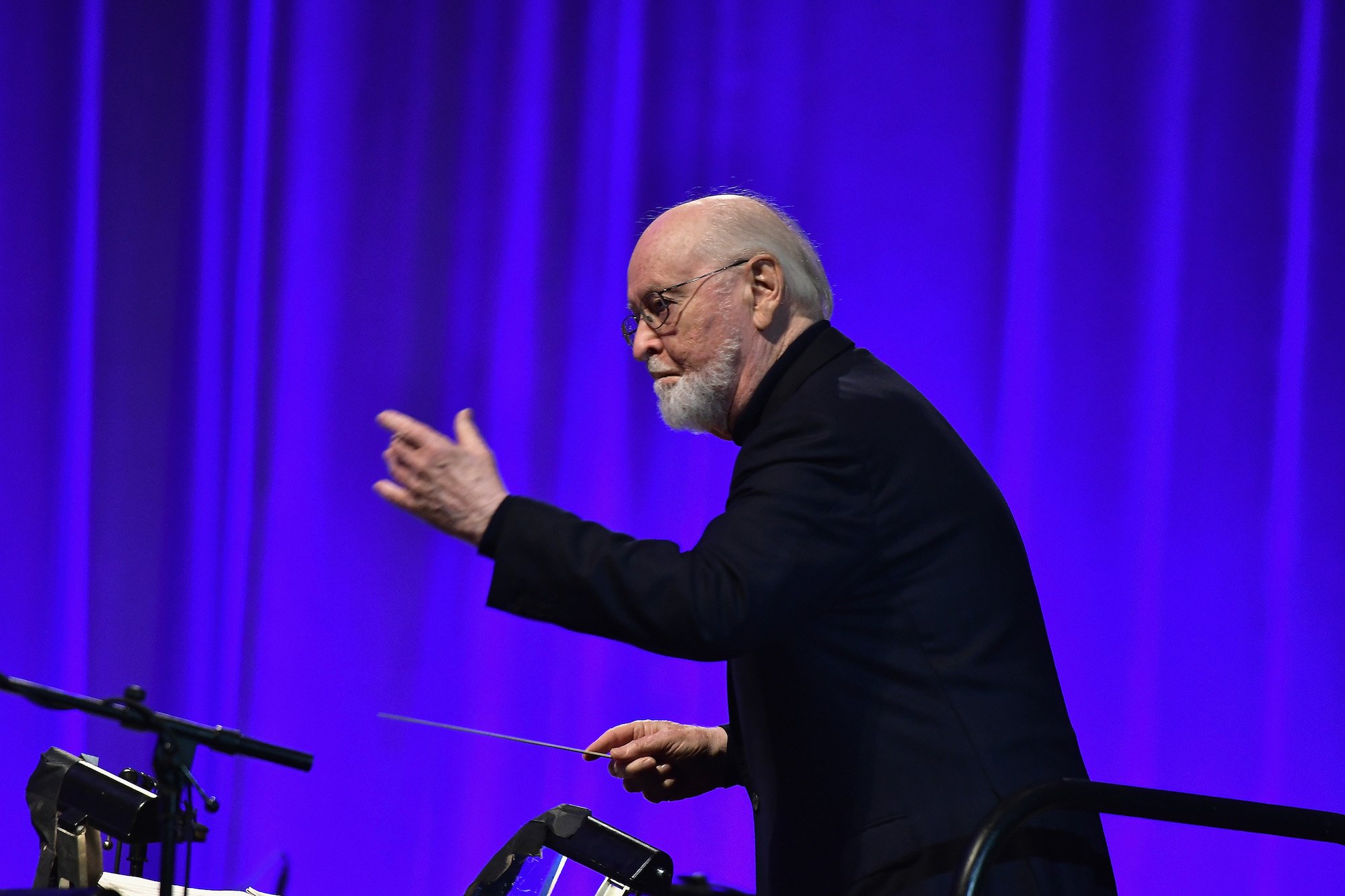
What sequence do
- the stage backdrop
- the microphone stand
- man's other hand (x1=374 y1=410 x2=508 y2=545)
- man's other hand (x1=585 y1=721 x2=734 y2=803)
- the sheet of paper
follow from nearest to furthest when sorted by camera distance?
the microphone stand → man's other hand (x1=374 y1=410 x2=508 y2=545) → the sheet of paper → man's other hand (x1=585 y1=721 x2=734 y2=803) → the stage backdrop

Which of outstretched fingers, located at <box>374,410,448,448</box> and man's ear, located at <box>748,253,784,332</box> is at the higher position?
man's ear, located at <box>748,253,784,332</box>

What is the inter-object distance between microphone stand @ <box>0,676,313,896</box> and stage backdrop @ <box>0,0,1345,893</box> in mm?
2036

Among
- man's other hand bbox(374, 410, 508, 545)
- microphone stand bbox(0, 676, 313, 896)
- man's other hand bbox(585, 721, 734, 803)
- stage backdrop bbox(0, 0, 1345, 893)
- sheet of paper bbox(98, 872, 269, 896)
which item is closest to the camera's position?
microphone stand bbox(0, 676, 313, 896)

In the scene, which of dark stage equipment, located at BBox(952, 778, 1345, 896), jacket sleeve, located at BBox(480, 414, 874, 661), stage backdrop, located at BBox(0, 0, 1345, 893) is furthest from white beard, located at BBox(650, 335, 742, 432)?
stage backdrop, located at BBox(0, 0, 1345, 893)

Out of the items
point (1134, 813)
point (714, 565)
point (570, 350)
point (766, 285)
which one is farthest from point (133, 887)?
point (570, 350)

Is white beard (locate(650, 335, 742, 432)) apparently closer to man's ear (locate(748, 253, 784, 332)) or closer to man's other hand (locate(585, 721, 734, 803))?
man's ear (locate(748, 253, 784, 332))

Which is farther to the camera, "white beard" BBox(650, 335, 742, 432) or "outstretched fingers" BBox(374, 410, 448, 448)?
"white beard" BBox(650, 335, 742, 432)

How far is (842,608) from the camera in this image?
1.69 metres

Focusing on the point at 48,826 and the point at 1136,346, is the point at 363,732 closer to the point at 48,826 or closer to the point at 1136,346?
the point at 48,826

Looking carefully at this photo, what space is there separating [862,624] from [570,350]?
214 centimetres

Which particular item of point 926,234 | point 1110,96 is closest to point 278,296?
point 926,234

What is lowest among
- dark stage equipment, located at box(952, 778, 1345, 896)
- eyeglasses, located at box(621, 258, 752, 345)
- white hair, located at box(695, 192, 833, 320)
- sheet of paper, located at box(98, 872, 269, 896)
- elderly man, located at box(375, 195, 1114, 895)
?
sheet of paper, located at box(98, 872, 269, 896)

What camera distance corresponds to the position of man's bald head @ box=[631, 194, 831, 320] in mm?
1969

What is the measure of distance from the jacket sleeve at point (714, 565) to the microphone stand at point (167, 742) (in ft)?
1.07
